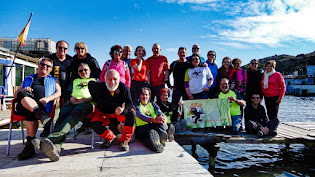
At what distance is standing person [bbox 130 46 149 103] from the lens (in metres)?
6.51

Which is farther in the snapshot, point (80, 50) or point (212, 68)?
point (212, 68)

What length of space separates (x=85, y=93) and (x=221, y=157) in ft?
21.7

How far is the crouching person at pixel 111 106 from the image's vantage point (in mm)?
4449

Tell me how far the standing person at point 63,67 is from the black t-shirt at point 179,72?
3.26 metres

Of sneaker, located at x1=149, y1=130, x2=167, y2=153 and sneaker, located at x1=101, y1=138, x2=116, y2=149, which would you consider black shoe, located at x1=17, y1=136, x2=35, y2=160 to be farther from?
sneaker, located at x1=149, y1=130, x2=167, y2=153

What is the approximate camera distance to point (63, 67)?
5465 millimetres

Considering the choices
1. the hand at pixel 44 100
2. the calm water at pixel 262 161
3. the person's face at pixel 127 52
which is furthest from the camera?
the calm water at pixel 262 161

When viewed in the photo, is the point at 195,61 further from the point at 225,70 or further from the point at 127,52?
→ the point at 127,52

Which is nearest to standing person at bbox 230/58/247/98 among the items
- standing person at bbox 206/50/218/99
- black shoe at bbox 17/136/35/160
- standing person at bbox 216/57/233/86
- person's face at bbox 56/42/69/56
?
standing person at bbox 216/57/233/86

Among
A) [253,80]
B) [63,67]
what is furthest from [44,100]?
[253,80]

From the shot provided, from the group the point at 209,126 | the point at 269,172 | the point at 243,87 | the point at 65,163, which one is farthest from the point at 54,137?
the point at 269,172

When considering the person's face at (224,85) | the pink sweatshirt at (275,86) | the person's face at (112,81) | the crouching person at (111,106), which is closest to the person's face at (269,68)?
the pink sweatshirt at (275,86)

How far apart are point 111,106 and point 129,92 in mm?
498

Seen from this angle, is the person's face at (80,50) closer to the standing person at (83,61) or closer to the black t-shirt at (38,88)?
the standing person at (83,61)
